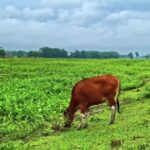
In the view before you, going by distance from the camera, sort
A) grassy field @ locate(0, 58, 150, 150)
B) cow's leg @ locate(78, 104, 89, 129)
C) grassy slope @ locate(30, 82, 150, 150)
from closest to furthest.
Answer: grassy slope @ locate(30, 82, 150, 150)
grassy field @ locate(0, 58, 150, 150)
cow's leg @ locate(78, 104, 89, 129)

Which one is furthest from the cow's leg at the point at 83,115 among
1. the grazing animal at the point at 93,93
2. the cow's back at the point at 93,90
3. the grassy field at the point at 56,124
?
the grassy field at the point at 56,124

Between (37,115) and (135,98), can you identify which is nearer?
(37,115)

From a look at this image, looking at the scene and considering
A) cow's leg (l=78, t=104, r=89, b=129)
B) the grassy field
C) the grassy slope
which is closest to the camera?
the grassy slope

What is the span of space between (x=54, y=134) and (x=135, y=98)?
9.66 metres

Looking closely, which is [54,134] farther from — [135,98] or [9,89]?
[9,89]

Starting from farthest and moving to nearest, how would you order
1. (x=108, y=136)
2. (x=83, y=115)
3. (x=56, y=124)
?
(x=56, y=124) < (x=83, y=115) < (x=108, y=136)

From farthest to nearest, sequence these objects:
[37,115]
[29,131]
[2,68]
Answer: [2,68] → [37,115] → [29,131]

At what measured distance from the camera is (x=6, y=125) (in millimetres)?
18625

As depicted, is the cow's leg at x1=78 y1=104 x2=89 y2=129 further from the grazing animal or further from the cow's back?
the cow's back

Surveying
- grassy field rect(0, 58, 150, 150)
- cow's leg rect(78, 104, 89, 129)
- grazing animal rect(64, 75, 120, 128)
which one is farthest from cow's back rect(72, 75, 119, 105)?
grassy field rect(0, 58, 150, 150)

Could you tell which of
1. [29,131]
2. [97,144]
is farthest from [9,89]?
[97,144]

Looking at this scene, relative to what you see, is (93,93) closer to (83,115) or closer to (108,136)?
(83,115)

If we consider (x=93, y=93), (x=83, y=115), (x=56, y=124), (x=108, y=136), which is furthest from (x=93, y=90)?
(x=108, y=136)

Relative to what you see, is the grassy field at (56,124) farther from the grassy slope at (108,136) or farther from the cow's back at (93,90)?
the cow's back at (93,90)
